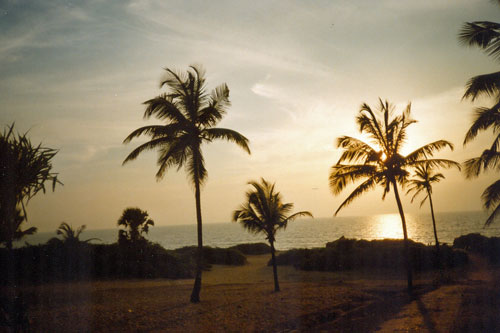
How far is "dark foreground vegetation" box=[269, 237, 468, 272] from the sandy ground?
385cm

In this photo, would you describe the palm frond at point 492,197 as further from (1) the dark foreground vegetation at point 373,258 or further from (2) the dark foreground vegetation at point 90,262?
(2) the dark foreground vegetation at point 90,262

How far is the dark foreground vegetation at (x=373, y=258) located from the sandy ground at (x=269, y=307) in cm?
385

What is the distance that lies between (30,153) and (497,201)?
15.9 m

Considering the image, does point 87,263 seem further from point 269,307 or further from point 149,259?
point 269,307

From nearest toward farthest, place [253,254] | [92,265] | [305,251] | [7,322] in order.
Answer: [7,322]
[92,265]
[305,251]
[253,254]

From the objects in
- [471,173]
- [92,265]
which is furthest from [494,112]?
[92,265]

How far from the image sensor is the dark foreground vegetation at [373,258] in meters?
21.7

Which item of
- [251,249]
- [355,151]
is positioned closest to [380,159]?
[355,151]

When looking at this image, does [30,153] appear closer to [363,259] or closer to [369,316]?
[369,316]

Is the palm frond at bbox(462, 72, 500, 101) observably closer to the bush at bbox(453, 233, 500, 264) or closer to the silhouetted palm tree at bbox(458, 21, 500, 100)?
the silhouetted palm tree at bbox(458, 21, 500, 100)

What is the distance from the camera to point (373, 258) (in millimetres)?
23359

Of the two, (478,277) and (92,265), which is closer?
(478,277)

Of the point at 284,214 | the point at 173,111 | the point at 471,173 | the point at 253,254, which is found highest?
the point at 173,111

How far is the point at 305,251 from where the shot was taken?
27.5 meters
